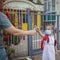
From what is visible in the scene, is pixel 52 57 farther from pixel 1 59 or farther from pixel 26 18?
pixel 1 59

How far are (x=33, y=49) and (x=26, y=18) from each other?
1.09 meters

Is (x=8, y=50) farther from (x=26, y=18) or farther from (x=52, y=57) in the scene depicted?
(x=26, y=18)

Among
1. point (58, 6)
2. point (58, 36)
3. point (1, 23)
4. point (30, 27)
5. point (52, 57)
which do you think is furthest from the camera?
point (58, 6)

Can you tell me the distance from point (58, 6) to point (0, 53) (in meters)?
19.3

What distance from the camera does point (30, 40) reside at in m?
8.41

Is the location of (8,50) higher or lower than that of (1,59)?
lower

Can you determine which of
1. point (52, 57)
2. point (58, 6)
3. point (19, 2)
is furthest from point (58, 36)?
point (58, 6)

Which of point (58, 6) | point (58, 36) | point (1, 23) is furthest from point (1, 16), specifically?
point (58, 6)

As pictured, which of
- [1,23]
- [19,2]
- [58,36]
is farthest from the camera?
[19,2]

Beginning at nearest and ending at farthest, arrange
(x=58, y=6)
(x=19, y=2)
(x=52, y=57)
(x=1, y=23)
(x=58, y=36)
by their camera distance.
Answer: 1. (x=1, y=23)
2. (x=52, y=57)
3. (x=58, y=36)
4. (x=19, y=2)
5. (x=58, y=6)

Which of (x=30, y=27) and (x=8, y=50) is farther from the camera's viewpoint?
(x=30, y=27)

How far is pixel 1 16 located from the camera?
3072mm

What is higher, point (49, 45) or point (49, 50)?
point (49, 45)

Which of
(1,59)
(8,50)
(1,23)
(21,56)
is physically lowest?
(21,56)
